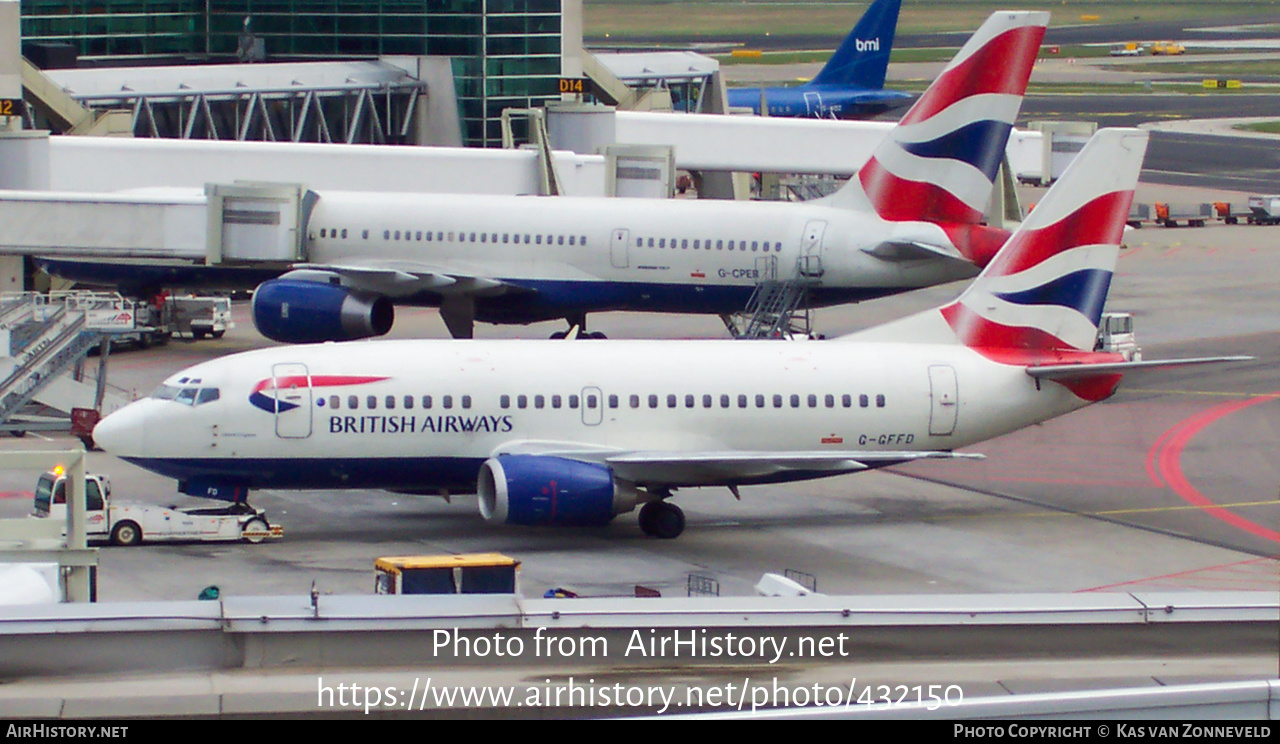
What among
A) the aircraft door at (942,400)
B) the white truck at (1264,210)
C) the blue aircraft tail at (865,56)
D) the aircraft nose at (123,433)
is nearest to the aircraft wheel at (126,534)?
the aircraft nose at (123,433)

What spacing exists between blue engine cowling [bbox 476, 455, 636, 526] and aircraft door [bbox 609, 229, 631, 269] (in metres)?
22.4

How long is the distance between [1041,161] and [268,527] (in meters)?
49.9

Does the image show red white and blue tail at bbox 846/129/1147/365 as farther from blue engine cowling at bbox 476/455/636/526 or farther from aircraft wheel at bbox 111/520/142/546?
aircraft wheel at bbox 111/520/142/546

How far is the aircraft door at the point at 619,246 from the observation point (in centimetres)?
5972

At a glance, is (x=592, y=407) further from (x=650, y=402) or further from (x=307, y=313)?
(x=307, y=313)

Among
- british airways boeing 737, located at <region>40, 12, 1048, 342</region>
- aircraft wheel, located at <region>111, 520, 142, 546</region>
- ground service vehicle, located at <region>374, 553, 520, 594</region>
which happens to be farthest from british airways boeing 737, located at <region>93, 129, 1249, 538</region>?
Result: british airways boeing 737, located at <region>40, 12, 1048, 342</region>

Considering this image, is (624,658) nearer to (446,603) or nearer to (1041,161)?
(446,603)

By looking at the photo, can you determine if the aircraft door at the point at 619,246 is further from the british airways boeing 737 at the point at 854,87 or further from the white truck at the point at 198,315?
the british airways boeing 737 at the point at 854,87

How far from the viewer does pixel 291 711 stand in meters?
17.3

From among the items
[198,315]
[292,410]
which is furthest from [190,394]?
[198,315]

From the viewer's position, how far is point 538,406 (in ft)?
128

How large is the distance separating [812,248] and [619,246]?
19.6 ft

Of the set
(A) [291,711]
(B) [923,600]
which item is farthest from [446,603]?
(B) [923,600]

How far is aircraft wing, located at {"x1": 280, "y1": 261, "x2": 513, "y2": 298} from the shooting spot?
58.9 metres
